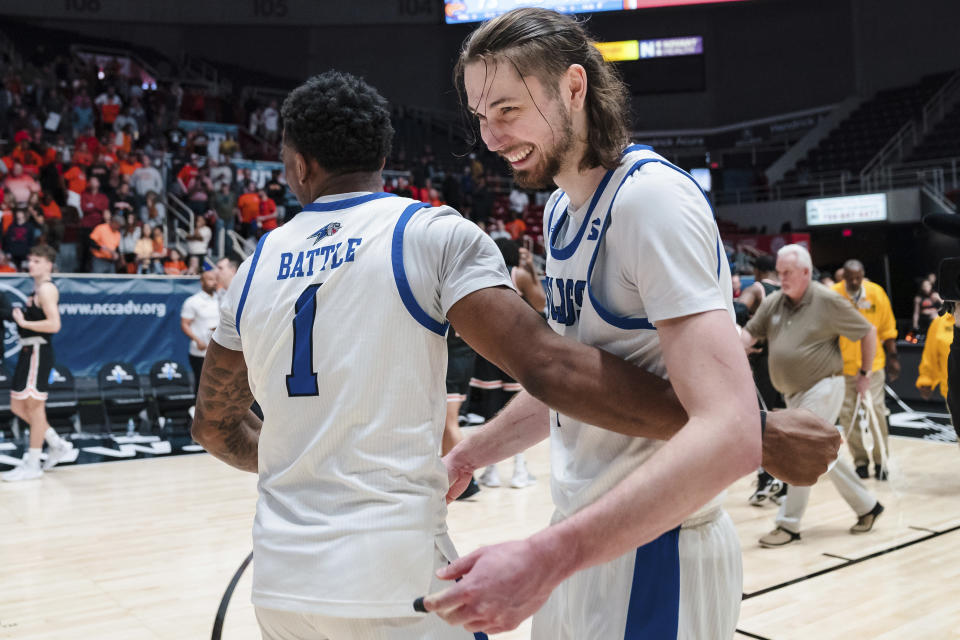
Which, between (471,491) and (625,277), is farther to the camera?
(471,491)

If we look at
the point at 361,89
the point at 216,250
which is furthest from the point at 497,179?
the point at 361,89

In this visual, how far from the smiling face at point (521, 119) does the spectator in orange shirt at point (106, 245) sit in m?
11.6

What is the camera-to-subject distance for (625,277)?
1474mm

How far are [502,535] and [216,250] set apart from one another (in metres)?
9.90

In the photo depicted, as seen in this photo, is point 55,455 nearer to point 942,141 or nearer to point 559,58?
point 559,58

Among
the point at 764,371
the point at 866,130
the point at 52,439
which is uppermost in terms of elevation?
the point at 866,130

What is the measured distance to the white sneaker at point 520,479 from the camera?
23.5 feet

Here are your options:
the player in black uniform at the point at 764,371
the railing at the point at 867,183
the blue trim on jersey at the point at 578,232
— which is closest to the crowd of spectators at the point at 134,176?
the player in black uniform at the point at 764,371

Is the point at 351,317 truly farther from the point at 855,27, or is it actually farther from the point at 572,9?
the point at 855,27

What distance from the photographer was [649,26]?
2686cm

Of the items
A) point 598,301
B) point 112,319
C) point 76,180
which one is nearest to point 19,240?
point 76,180

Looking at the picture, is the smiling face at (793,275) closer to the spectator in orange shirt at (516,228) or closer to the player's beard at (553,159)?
the player's beard at (553,159)

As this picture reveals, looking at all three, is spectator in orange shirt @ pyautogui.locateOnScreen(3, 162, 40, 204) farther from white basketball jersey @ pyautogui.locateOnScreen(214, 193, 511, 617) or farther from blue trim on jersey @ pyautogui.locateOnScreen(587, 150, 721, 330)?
blue trim on jersey @ pyautogui.locateOnScreen(587, 150, 721, 330)

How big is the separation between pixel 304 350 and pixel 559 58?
0.71 m
